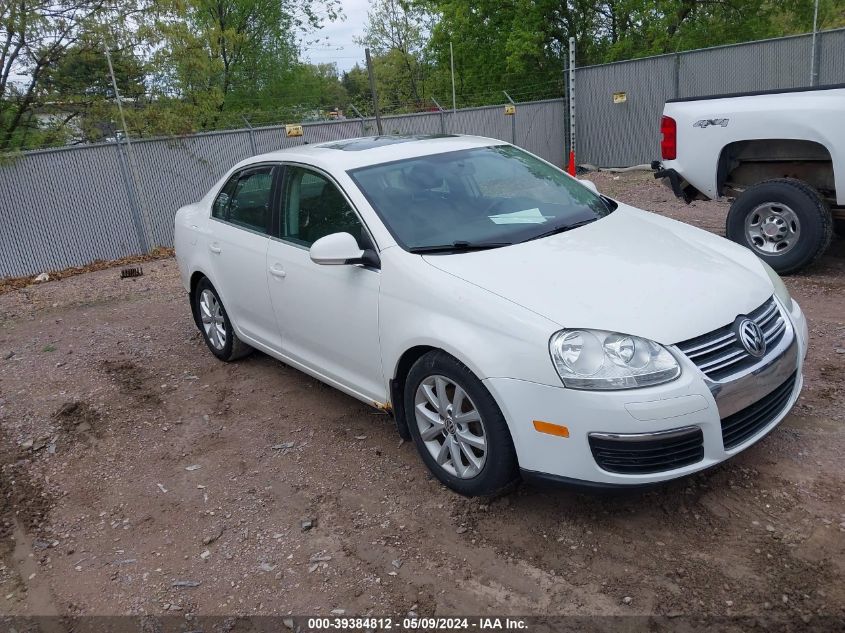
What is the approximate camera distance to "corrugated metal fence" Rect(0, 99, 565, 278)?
1096cm

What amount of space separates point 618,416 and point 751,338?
0.78 meters

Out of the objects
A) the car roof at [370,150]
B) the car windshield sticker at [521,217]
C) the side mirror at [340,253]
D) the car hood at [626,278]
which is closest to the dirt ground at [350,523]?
the car hood at [626,278]

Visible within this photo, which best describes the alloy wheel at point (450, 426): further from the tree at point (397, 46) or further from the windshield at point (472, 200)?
the tree at point (397, 46)

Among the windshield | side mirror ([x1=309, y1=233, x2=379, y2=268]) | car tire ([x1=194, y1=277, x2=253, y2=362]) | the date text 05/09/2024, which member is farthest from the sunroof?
the date text 05/09/2024

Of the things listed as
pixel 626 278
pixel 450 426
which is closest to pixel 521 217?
pixel 626 278

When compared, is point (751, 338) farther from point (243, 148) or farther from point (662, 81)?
point (662, 81)

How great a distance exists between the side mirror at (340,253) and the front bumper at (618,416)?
1.04 meters

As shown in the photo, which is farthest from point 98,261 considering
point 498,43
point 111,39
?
point 498,43

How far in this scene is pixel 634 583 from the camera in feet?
9.12

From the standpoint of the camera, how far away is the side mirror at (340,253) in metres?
3.63

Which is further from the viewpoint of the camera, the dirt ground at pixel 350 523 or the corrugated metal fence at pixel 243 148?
the corrugated metal fence at pixel 243 148

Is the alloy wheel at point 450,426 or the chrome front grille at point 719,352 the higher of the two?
the chrome front grille at point 719,352

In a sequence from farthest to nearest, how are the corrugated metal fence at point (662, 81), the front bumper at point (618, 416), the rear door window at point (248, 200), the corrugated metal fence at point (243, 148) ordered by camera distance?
1. the corrugated metal fence at point (662, 81)
2. the corrugated metal fence at point (243, 148)
3. the rear door window at point (248, 200)
4. the front bumper at point (618, 416)

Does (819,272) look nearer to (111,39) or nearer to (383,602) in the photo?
(383,602)
